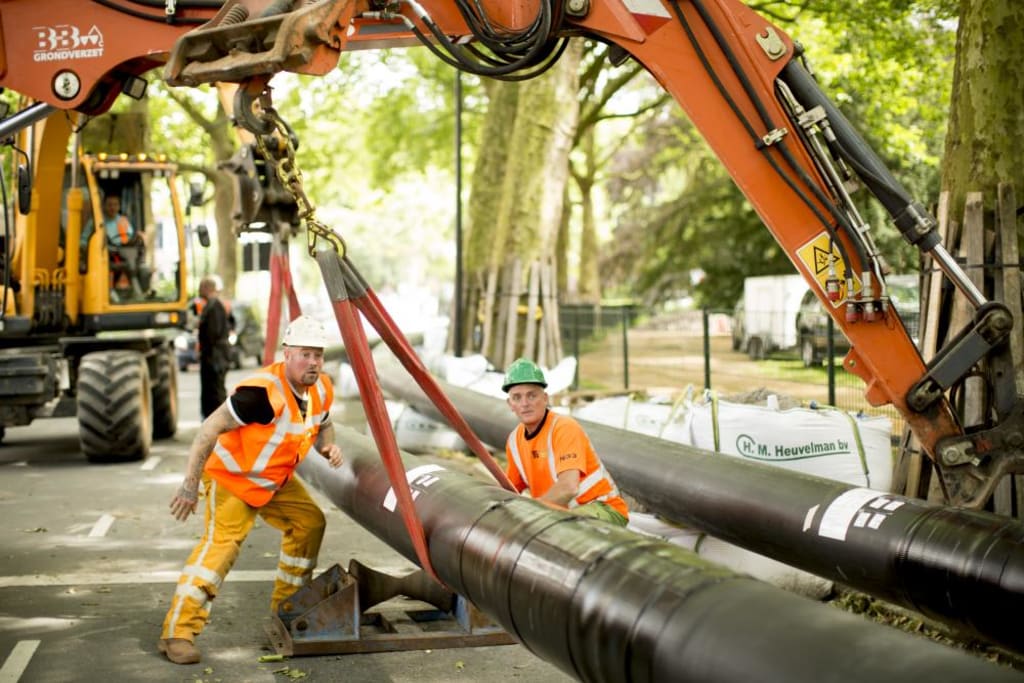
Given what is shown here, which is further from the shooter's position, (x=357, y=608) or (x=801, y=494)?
(x=357, y=608)

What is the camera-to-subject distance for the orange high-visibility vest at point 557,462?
728 centimetres

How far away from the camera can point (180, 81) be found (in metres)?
6.77

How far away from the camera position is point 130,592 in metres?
9.13

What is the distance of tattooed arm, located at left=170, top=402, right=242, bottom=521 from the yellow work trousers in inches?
12.2

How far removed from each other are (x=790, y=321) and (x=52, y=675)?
49.2ft

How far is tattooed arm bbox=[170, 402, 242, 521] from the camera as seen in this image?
7.42 metres

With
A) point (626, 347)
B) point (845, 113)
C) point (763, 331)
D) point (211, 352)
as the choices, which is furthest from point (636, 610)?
point (845, 113)

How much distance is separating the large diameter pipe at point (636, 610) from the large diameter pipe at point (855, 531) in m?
1.61

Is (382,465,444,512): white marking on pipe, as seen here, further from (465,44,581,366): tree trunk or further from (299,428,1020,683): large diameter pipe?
(465,44,581,366): tree trunk

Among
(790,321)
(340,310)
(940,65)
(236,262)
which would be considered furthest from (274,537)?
(236,262)

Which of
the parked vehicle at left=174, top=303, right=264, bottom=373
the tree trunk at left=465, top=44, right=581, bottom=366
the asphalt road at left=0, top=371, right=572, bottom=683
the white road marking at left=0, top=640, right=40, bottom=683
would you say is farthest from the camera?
the parked vehicle at left=174, top=303, right=264, bottom=373

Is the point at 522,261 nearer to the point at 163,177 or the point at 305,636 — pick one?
the point at 163,177

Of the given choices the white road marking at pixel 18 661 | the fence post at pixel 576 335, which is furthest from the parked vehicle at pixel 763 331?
the white road marking at pixel 18 661

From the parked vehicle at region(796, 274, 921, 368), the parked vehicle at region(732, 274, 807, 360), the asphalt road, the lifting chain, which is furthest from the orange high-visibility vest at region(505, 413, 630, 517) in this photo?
the parked vehicle at region(732, 274, 807, 360)
